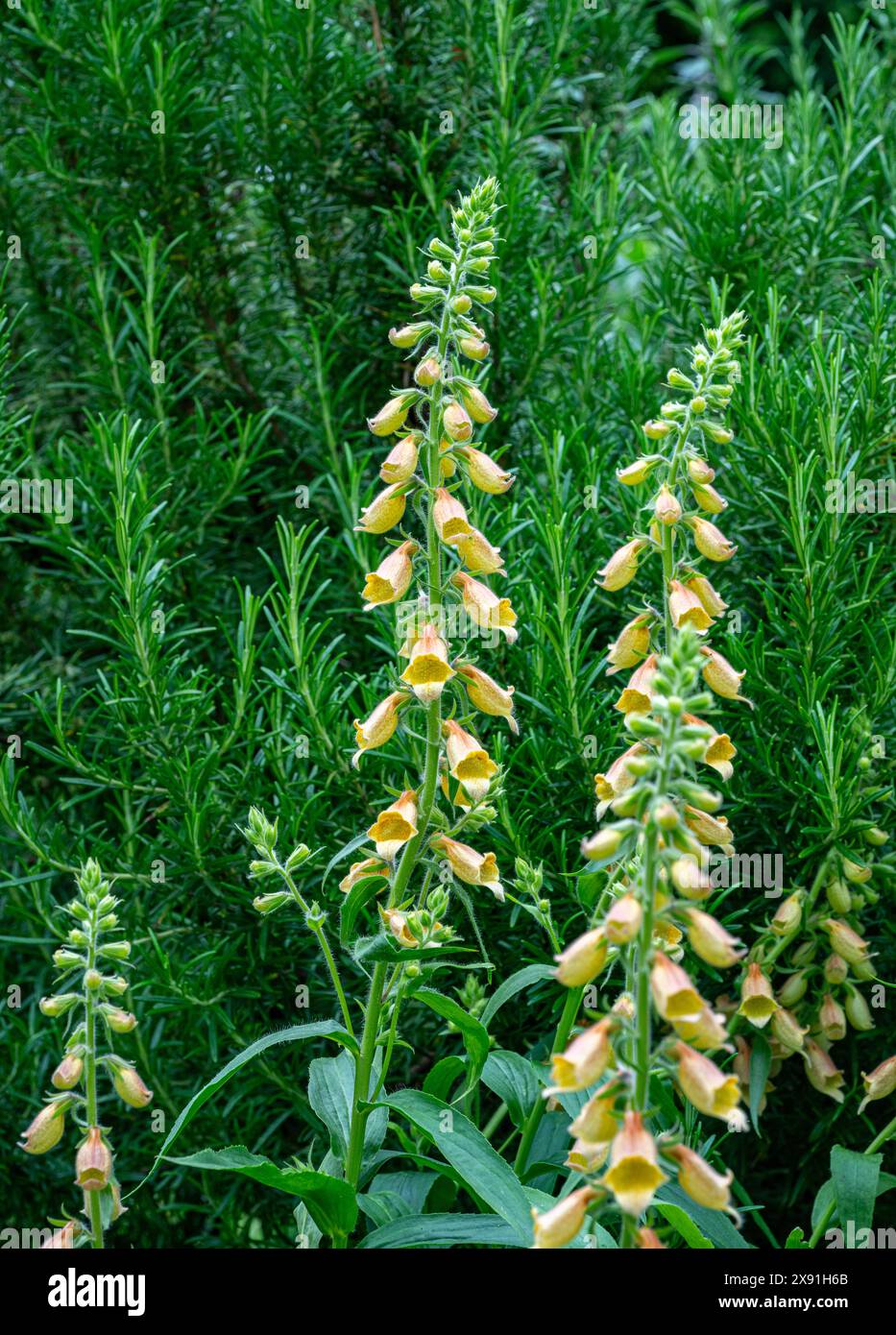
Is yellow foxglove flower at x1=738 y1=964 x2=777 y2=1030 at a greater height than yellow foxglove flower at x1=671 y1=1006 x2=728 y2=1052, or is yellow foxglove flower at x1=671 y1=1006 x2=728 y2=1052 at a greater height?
yellow foxglove flower at x1=671 y1=1006 x2=728 y2=1052

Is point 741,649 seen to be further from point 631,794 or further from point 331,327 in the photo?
point 331,327

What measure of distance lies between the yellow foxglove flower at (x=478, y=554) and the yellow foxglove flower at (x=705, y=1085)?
63 cm

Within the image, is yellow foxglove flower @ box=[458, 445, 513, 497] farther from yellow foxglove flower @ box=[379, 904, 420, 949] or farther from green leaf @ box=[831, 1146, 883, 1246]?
green leaf @ box=[831, 1146, 883, 1246]

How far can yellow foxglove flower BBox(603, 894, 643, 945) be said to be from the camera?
1.13 m

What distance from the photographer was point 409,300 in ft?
8.86

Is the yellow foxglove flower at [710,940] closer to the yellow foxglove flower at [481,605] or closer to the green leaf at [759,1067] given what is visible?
the yellow foxglove flower at [481,605]

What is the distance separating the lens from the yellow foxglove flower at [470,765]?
1.60 m

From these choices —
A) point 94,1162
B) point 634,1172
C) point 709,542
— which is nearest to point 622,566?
point 709,542

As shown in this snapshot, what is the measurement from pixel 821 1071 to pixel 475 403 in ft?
3.49

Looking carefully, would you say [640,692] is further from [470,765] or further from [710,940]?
[710,940]

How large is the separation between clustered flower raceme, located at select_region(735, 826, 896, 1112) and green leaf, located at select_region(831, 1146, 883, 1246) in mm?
206

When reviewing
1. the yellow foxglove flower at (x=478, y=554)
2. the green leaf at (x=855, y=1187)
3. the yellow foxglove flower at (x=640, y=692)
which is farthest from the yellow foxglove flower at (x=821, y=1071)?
the yellow foxglove flower at (x=478, y=554)

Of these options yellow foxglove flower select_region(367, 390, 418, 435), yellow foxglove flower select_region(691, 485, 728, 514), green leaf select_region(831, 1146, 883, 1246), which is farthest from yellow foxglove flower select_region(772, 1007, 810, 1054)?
yellow foxglove flower select_region(367, 390, 418, 435)

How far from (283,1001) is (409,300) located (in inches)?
52.8
